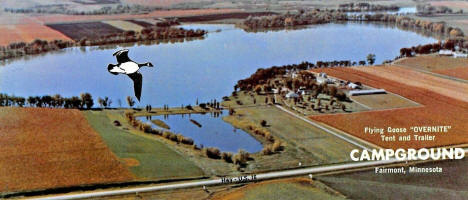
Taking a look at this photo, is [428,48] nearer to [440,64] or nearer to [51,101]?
[440,64]

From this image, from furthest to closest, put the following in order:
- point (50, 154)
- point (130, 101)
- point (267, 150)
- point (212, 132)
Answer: point (130, 101)
point (212, 132)
point (267, 150)
point (50, 154)

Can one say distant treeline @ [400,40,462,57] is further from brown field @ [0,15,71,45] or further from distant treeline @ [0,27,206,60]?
brown field @ [0,15,71,45]

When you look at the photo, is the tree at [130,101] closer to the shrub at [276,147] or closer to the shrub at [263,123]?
the shrub at [263,123]

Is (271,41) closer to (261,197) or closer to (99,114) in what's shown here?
(99,114)

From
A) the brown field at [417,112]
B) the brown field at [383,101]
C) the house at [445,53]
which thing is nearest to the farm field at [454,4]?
the house at [445,53]

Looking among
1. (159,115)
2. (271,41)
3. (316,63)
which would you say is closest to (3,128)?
(159,115)

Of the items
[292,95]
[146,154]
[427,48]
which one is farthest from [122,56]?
[427,48]
